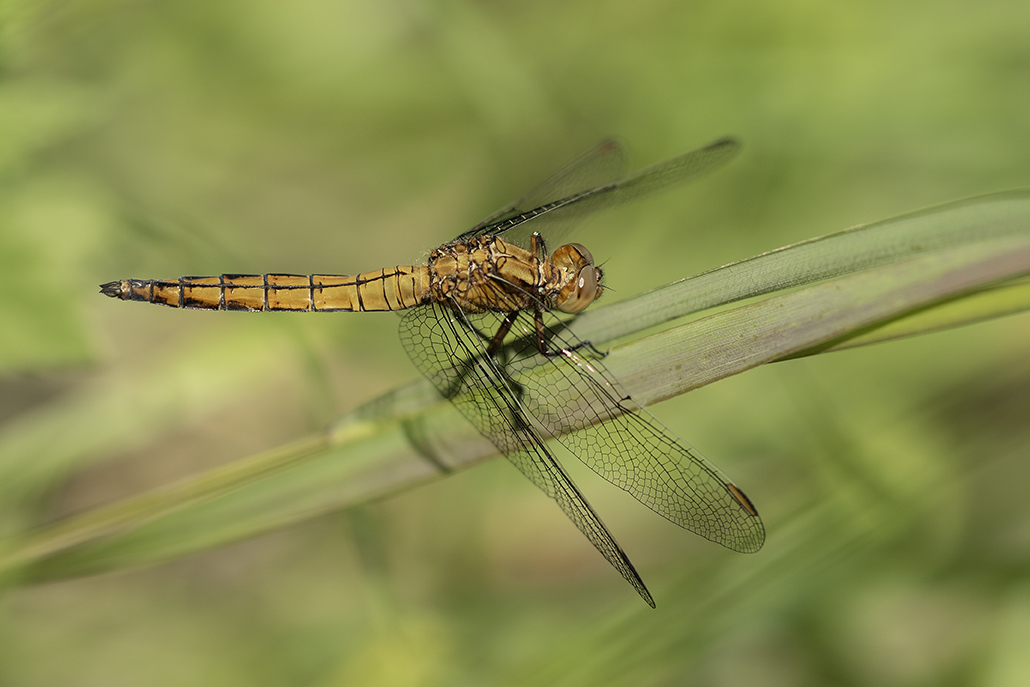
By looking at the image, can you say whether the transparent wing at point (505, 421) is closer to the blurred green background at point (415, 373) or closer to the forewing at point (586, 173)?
the blurred green background at point (415, 373)

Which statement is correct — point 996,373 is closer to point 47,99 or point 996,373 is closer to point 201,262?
A: point 201,262

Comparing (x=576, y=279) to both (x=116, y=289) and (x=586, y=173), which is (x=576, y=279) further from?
(x=116, y=289)

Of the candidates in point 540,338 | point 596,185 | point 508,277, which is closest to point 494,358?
point 540,338

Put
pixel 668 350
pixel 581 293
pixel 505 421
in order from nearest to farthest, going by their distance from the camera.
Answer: pixel 668 350 → pixel 505 421 → pixel 581 293

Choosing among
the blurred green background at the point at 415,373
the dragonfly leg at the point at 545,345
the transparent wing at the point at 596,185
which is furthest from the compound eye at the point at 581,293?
the blurred green background at the point at 415,373

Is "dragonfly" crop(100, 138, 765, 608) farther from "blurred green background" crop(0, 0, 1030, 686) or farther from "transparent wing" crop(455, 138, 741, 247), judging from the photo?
"blurred green background" crop(0, 0, 1030, 686)

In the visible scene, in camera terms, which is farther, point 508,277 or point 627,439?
point 508,277
